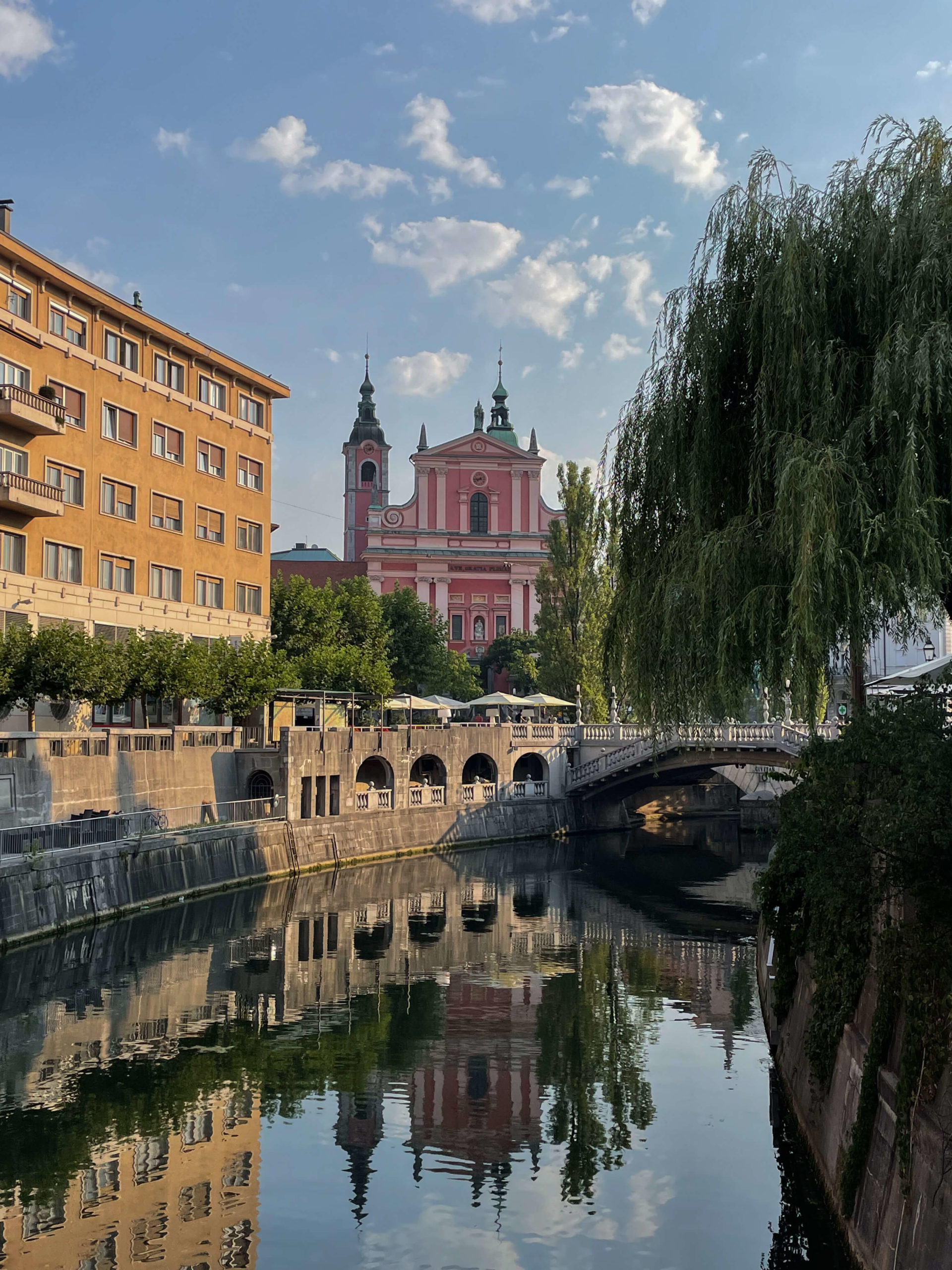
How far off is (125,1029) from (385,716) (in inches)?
1663

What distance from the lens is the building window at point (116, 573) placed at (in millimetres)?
50844

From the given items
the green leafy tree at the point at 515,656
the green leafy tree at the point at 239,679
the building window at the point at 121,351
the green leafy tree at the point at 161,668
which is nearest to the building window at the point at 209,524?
the green leafy tree at the point at 239,679

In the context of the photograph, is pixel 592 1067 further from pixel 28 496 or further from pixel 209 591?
pixel 209 591

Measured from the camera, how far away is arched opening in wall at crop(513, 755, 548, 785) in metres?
70.0

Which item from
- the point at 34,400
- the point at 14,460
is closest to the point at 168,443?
the point at 34,400

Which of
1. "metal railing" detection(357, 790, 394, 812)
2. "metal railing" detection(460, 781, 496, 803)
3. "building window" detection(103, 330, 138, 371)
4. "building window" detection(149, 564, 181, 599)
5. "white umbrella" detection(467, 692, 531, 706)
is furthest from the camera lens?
"white umbrella" detection(467, 692, 531, 706)

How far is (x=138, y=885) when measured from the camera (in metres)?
38.5

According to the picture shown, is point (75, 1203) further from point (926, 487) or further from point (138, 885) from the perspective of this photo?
point (138, 885)

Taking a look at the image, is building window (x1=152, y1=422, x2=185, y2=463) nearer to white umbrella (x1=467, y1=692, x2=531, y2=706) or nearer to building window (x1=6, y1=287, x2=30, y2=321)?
building window (x1=6, y1=287, x2=30, y2=321)

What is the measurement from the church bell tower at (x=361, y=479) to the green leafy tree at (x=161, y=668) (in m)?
106

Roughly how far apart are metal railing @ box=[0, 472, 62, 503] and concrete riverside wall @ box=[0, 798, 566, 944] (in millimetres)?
13846

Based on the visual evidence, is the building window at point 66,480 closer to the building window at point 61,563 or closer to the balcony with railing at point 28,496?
the balcony with railing at point 28,496

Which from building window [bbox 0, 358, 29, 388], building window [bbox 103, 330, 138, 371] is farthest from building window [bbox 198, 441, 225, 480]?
building window [bbox 0, 358, 29, 388]

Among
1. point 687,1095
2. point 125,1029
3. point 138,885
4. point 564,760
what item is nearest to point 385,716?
point 564,760
